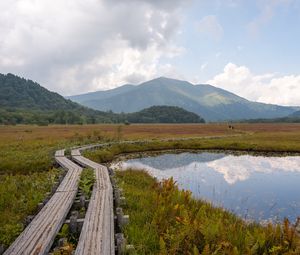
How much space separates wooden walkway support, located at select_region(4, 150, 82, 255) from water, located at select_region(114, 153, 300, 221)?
755 cm

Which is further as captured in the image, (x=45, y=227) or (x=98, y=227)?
(x=45, y=227)

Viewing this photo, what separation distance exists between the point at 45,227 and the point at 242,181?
18.0m

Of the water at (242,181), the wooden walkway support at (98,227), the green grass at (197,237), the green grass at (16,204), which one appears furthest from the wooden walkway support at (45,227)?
the water at (242,181)

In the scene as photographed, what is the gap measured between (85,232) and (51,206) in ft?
10.9

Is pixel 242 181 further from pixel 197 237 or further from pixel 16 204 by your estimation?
pixel 16 204

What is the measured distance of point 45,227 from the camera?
29.7 feet

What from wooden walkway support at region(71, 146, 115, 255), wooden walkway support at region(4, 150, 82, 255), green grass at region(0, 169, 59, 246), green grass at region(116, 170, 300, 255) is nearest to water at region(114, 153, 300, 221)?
green grass at region(116, 170, 300, 255)

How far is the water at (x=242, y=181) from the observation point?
16.6 metres

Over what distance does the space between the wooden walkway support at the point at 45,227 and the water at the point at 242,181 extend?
7.55 metres

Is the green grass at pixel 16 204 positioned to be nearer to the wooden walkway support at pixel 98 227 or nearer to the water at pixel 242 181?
the wooden walkway support at pixel 98 227

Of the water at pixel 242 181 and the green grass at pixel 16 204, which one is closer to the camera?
the green grass at pixel 16 204

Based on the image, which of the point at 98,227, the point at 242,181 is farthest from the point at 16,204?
the point at 242,181

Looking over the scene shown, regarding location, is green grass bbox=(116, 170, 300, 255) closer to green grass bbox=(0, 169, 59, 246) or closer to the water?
green grass bbox=(0, 169, 59, 246)

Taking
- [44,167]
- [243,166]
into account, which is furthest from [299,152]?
[44,167]
